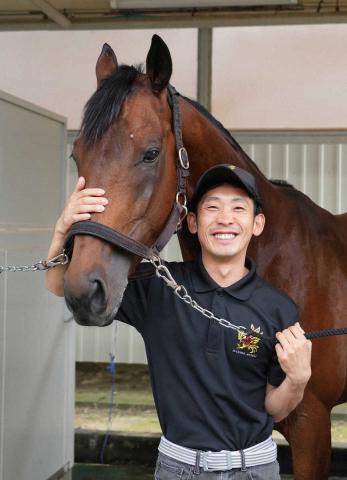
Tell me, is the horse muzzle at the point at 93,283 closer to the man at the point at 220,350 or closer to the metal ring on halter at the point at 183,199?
the man at the point at 220,350

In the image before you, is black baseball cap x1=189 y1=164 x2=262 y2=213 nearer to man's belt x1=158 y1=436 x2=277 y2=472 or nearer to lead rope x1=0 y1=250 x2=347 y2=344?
lead rope x1=0 y1=250 x2=347 y2=344

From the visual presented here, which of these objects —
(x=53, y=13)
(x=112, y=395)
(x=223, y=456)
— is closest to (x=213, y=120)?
(x=223, y=456)

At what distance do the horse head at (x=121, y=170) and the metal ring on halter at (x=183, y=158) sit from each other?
0.02m

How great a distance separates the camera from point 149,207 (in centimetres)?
178

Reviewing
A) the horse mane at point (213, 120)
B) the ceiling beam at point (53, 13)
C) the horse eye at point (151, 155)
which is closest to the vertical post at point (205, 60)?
the ceiling beam at point (53, 13)

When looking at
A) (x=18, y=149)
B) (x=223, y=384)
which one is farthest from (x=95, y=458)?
(x=223, y=384)

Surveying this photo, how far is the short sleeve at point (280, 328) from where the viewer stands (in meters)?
1.68

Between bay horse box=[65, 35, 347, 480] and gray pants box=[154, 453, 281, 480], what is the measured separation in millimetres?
393

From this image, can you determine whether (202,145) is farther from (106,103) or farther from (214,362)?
(214,362)

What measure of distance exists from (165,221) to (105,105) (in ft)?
1.20

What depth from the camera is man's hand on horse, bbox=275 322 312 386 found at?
1.57 metres

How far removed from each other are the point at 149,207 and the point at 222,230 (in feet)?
0.73

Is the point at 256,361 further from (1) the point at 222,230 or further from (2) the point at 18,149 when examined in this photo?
(2) the point at 18,149

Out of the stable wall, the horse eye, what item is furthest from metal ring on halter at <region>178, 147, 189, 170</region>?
the stable wall
